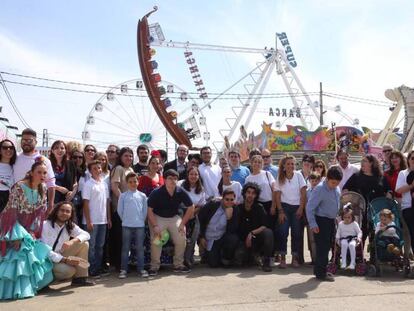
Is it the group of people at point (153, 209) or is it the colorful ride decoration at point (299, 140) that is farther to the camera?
the colorful ride decoration at point (299, 140)

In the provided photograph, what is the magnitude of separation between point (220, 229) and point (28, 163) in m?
2.71

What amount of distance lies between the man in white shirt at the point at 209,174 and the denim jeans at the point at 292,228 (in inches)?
41.7

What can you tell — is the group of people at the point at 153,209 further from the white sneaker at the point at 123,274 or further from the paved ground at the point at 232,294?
the paved ground at the point at 232,294

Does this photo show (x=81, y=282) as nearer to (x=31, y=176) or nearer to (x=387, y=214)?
(x=31, y=176)

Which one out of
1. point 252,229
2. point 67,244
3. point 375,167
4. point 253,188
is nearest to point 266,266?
point 252,229

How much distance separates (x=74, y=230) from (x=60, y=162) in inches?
46.6

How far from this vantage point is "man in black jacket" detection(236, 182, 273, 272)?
6.23 m

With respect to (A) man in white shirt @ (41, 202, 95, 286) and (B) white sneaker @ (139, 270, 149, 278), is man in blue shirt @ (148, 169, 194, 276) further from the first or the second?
(A) man in white shirt @ (41, 202, 95, 286)

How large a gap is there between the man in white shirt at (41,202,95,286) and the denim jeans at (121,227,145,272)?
63 cm

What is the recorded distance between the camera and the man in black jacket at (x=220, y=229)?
20.7 ft

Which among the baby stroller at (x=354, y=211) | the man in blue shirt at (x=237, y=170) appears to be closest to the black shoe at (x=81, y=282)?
the man in blue shirt at (x=237, y=170)

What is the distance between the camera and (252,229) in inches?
252

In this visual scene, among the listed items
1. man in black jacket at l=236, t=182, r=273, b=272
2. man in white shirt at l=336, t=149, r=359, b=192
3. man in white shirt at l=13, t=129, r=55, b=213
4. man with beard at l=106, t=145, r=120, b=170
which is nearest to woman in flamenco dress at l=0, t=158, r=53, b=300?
man in white shirt at l=13, t=129, r=55, b=213

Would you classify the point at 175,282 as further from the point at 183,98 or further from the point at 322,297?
the point at 183,98
